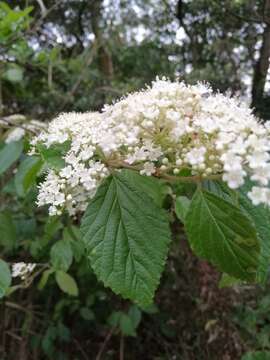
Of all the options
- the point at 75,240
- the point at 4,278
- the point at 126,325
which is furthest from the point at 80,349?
the point at 4,278

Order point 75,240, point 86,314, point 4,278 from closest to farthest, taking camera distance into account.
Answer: point 4,278, point 75,240, point 86,314

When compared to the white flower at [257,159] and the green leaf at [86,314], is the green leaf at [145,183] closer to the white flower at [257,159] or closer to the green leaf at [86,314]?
A: the white flower at [257,159]

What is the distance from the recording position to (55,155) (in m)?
→ 0.66

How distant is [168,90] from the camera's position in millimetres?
591

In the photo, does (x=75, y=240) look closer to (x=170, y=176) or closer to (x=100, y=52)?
(x=170, y=176)

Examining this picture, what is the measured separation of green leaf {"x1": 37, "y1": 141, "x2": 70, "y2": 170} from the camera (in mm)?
642

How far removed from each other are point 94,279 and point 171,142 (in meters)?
1.78

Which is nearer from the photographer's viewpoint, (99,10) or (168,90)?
(168,90)

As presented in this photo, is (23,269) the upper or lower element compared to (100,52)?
lower

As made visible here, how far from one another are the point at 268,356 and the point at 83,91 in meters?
2.48

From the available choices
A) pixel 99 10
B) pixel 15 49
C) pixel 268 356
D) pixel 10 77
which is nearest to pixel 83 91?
pixel 99 10

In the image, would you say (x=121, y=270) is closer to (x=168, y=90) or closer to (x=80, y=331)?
(x=168, y=90)

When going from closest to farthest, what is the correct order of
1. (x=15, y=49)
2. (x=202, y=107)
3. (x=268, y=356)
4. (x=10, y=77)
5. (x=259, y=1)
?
(x=202, y=107)
(x=268, y=356)
(x=10, y=77)
(x=15, y=49)
(x=259, y=1)

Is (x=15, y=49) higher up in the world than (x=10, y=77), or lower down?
higher up
